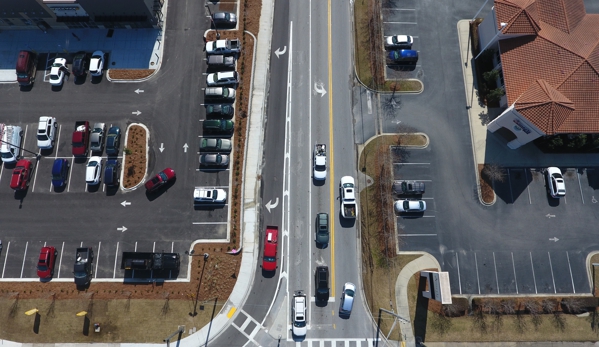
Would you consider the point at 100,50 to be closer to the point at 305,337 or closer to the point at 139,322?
the point at 139,322

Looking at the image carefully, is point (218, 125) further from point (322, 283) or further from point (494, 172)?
point (494, 172)

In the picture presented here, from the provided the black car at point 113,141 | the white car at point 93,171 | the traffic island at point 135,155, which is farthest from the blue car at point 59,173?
the traffic island at point 135,155

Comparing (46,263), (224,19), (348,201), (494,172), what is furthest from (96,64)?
(494,172)

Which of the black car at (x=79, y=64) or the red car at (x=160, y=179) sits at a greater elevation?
the black car at (x=79, y=64)

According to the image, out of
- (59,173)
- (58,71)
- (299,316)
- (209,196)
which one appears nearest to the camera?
(299,316)

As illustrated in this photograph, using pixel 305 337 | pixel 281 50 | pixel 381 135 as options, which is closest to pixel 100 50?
pixel 281 50

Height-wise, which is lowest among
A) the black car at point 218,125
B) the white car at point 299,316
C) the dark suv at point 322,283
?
the white car at point 299,316

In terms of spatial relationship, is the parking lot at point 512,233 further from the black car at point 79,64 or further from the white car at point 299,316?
the black car at point 79,64
